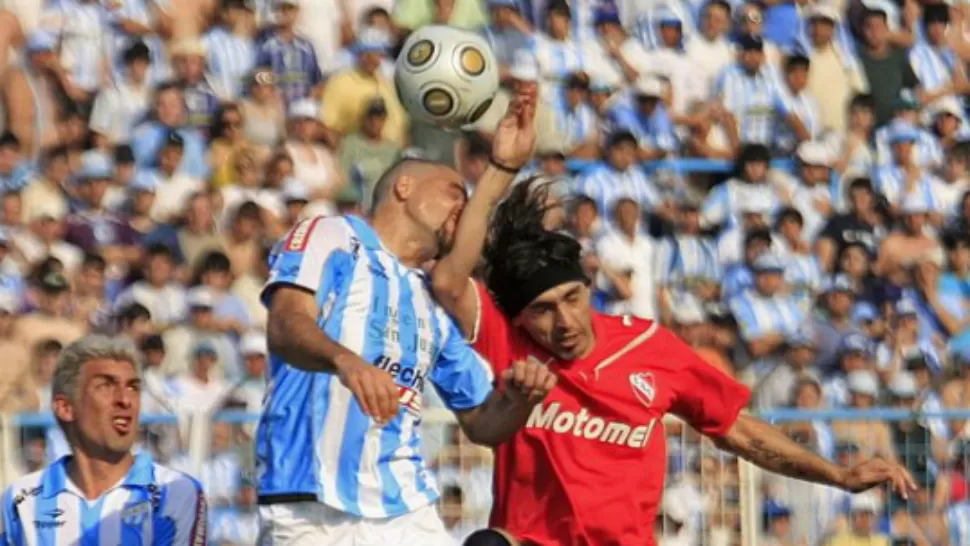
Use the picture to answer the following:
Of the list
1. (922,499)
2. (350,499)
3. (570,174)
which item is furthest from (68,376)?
(570,174)

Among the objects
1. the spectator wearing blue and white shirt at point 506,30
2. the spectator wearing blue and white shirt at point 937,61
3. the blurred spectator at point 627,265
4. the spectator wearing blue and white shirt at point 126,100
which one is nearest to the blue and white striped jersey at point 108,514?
the spectator wearing blue and white shirt at point 126,100

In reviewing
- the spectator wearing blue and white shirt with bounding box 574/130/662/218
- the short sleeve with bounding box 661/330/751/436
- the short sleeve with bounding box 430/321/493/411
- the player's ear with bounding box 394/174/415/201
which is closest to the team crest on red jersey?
the short sleeve with bounding box 661/330/751/436

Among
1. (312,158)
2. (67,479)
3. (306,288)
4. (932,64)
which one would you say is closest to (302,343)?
(306,288)

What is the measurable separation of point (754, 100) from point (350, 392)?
8.60 m

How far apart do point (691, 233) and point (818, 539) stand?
11.0 feet

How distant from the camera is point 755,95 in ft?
48.8

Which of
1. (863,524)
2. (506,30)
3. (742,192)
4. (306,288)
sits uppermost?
(506,30)

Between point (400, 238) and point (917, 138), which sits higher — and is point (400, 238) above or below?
below

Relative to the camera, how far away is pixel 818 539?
10.8 m

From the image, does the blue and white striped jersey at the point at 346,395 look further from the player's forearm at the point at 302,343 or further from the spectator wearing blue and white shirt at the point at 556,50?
the spectator wearing blue and white shirt at the point at 556,50

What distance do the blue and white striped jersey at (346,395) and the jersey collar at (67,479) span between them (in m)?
0.49

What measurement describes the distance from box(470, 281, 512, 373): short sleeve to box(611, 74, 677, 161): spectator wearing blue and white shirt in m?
6.54

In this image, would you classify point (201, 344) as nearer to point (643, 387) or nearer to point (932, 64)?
point (643, 387)

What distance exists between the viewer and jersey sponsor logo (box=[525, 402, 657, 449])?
25.7 feet
